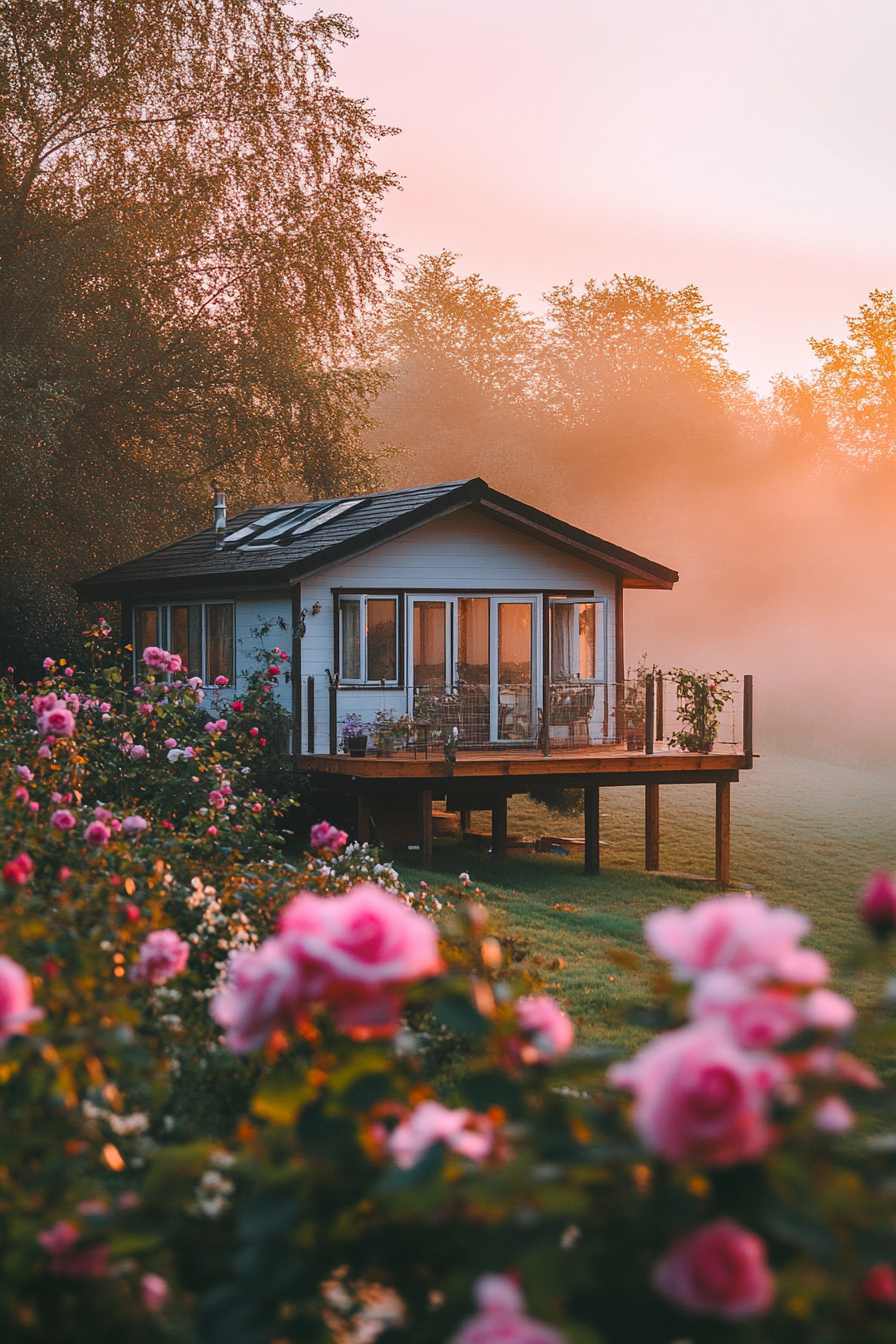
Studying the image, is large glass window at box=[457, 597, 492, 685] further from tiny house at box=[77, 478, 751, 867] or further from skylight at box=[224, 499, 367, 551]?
skylight at box=[224, 499, 367, 551]

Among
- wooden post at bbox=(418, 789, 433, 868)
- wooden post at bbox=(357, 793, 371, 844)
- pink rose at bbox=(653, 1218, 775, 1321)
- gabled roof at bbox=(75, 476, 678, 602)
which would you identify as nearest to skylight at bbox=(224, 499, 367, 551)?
gabled roof at bbox=(75, 476, 678, 602)

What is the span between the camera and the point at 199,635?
17.8 meters

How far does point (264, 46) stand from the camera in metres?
Result: 23.9

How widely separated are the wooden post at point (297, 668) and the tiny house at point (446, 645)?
2 cm

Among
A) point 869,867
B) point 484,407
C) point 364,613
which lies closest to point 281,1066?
point 364,613

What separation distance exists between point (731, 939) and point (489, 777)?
44.1 ft

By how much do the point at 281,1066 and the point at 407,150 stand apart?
24.3 metres

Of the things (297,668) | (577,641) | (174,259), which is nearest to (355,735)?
(297,668)

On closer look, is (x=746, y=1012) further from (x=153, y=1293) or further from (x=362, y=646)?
(x=362, y=646)

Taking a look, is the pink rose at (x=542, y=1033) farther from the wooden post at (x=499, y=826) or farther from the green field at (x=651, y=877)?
the wooden post at (x=499, y=826)

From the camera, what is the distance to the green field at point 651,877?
33.3 ft

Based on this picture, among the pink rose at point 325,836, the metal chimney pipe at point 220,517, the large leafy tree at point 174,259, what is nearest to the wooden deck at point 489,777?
the metal chimney pipe at point 220,517

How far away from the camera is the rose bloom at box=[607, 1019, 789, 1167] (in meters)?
1.48

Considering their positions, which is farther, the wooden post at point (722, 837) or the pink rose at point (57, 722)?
the wooden post at point (722, 837)
